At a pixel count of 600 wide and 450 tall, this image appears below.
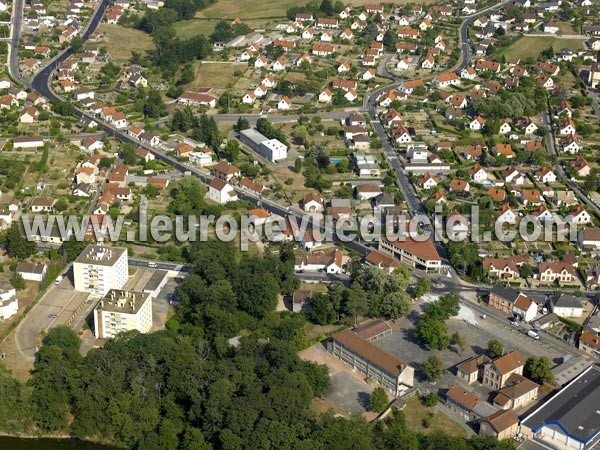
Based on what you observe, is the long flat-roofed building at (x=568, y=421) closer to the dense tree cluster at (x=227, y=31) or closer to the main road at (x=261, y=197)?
the main road at (x=261, y=197)

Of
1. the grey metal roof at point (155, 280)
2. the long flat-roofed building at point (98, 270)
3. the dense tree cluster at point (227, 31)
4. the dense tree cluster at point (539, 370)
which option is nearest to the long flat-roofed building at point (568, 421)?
the dense tree cluster at point (539, 370)

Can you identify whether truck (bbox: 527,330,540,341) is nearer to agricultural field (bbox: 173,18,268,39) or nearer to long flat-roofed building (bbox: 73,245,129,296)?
long flat-roofed building (bbox: 73,245,129,296)

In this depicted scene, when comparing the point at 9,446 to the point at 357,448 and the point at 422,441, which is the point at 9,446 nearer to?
the point at 357,448

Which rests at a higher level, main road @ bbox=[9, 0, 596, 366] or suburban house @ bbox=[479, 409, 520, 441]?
main road @ bbox=[9, 0, 596, 366]

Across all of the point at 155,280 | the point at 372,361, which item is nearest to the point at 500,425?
the point at 372,361

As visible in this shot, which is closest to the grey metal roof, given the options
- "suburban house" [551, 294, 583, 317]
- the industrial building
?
the industrial building

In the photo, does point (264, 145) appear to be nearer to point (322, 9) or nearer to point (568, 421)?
point (568, 421)
